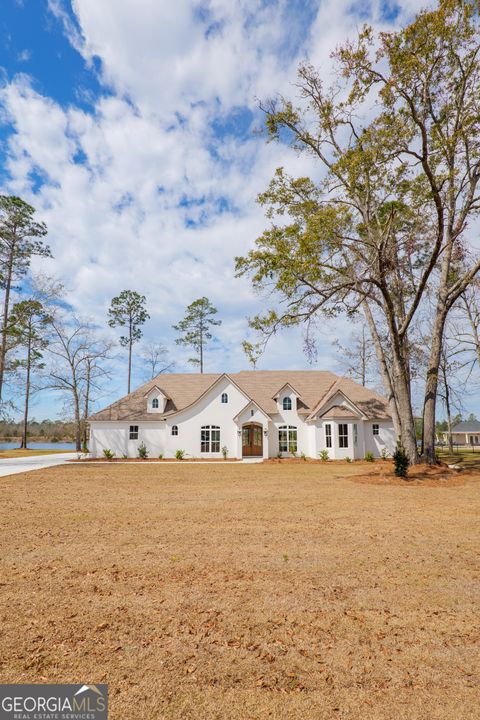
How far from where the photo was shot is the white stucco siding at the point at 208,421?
28.8 m

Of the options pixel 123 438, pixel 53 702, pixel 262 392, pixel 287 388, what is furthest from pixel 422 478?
pixel 123 438

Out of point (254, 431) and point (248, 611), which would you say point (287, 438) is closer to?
point (254, 431)

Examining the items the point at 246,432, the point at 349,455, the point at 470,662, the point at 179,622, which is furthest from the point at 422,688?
the point at 246,432

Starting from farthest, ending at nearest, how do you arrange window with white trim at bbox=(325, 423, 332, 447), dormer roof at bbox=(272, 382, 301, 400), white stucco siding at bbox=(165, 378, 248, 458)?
dormer roof at bbox=(272, 382, 301, 400)
white stucco siding at bbox=(165, 378, 248, 458)
window with white trim at bbox=(325, 423, 332, 447)

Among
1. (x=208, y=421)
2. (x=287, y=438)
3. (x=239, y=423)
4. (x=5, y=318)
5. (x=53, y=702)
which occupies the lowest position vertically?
(x=53, y=702)

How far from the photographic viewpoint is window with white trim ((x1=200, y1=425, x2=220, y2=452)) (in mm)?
28781

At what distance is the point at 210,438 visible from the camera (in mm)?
28859

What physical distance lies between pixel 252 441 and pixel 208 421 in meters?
3.83

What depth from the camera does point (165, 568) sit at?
570 centimetres

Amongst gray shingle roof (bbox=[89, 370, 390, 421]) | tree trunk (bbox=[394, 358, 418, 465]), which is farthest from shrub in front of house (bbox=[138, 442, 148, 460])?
tree trunk (bbox=[394, 358, 418, 465])

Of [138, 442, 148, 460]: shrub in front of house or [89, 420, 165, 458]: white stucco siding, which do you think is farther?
[89, 420, 165, 458]: white stucco siding

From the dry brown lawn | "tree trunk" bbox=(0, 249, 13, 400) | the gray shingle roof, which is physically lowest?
the dry brown lawn

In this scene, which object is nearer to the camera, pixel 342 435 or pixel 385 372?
pixel 385 372

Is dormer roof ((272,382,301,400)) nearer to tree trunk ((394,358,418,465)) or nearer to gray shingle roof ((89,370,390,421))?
gray shingle roof ((89,370,390,421))
